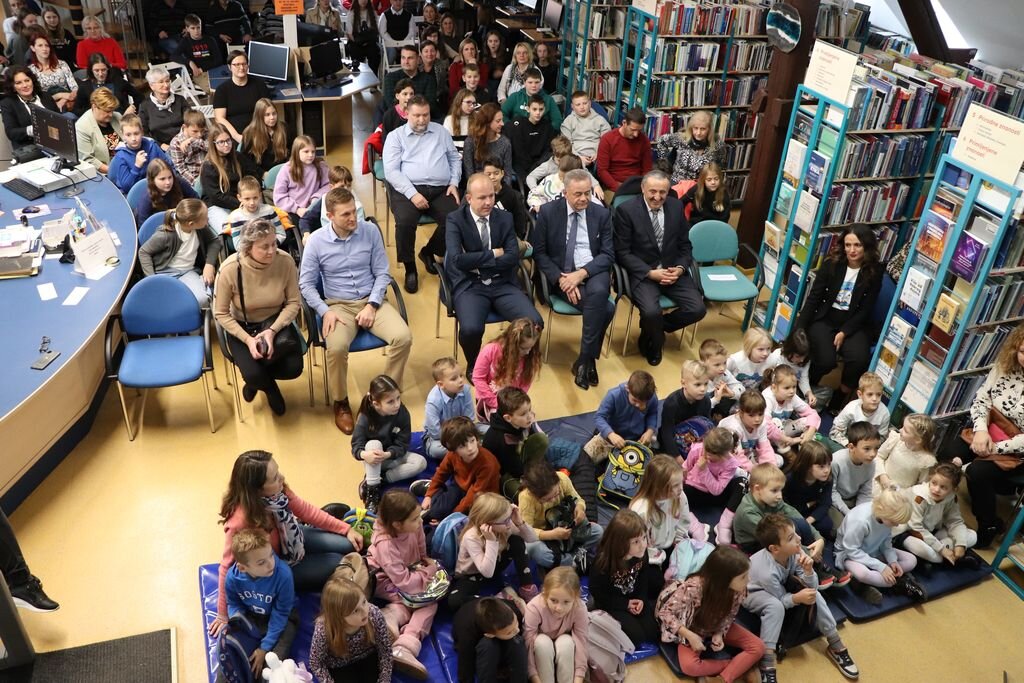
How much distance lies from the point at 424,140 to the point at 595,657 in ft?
14.6

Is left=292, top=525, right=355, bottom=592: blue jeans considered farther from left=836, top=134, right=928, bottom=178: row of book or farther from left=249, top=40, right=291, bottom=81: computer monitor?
left=249, top=40, right=291, bottom=81: computer monitor

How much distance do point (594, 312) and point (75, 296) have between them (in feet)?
11.0

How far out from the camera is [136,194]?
6176mm

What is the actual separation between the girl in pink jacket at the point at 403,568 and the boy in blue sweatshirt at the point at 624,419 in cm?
135

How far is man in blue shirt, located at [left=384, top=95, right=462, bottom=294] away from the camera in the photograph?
6.57 m

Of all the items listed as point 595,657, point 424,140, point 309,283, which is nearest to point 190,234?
point 309,283

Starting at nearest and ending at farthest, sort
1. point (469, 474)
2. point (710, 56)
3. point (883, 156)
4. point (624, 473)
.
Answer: point (469, 474) → point (624, 473) → point (883, 156) → point (710, 56)

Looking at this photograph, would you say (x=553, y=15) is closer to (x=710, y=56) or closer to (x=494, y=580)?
(x=710, y=56)

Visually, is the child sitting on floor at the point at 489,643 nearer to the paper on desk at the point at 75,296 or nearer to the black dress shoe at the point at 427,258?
the paper on desk at the point at 75,296

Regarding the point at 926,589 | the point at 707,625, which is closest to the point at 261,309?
the point at 707,625

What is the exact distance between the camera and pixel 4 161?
767cm

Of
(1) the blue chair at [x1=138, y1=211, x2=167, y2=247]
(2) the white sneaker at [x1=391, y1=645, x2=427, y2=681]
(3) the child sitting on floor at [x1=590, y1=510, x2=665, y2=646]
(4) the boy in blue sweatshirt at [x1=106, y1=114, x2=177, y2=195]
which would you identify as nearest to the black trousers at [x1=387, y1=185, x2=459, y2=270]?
(1) the blue chair at [x1=138, y1=211, x2=167, y2=247]

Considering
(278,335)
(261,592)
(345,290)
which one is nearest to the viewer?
(261,592)

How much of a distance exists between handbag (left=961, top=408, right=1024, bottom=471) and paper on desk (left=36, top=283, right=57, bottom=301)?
18.5ft
